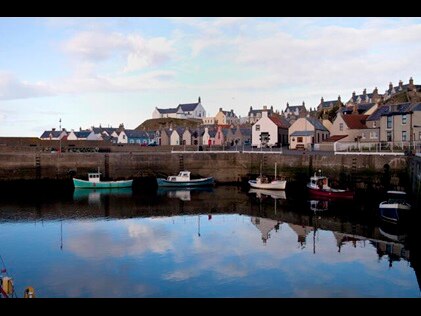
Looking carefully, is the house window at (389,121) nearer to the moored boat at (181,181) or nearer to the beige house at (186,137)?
the moored boat at (181,181)

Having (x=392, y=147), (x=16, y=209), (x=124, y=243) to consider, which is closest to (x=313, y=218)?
(x=124, y=243)

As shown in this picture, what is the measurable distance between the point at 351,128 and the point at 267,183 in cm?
1867

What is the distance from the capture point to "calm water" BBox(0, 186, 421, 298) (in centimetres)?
1589

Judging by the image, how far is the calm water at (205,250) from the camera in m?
15.9

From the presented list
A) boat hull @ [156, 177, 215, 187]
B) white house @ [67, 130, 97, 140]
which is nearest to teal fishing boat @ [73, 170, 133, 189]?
boat hull @ [156, 177, 215, 187]

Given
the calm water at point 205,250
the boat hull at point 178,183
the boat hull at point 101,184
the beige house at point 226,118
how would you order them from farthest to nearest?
1. the beige house at point 226,118
2. the boat hull at point 178,183
3. the boat hull at point 101,184
4. the calm water at point 205,250

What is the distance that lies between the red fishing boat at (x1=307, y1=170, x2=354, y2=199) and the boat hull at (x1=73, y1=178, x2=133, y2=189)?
19305 millimetres

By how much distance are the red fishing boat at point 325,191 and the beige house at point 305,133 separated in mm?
18299

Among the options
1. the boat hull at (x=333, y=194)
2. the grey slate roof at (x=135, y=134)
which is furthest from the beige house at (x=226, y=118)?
the boat hull at (x=333, y=194)

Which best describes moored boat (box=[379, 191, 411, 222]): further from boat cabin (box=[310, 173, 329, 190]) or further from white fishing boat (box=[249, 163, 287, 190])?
white fishing boat (box=[249, 163, 287, 190])
